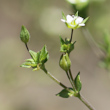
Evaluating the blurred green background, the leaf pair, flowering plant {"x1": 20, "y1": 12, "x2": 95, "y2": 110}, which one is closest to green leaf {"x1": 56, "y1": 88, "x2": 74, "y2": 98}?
flowering plant {"x1": 20, "y1": 12, "x2": 95, "y2": 110}

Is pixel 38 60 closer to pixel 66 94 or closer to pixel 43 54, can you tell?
pixel 43 54

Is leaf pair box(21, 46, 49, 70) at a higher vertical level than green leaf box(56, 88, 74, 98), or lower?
higher

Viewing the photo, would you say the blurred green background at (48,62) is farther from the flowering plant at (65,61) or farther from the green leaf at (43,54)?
the green leaf at (43,54)

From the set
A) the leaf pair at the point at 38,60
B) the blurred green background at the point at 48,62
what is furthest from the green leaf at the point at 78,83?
the blurred green background at the point at 48,62

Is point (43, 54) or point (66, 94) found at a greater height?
point (43, 54)

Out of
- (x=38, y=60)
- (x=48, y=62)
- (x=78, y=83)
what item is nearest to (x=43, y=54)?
(x=38, y=60)

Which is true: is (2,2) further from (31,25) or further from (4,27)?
(31,25)

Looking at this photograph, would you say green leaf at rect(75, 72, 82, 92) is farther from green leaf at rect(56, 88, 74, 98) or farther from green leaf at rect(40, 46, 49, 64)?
green leaf at rect(40, 46, 49, 64)

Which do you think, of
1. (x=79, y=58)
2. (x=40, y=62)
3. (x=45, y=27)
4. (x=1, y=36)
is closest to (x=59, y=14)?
(x=45, y=27)
